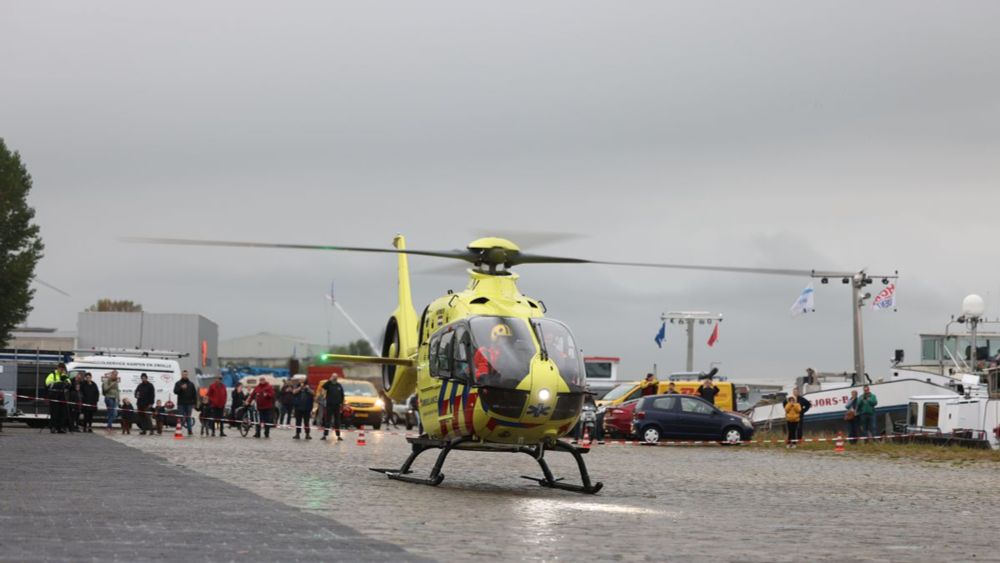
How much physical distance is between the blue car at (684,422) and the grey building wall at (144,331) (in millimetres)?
54774

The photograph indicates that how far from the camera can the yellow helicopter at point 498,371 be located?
19.8 m

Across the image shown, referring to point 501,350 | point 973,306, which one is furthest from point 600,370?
point 501,350

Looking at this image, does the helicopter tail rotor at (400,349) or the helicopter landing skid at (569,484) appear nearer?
the helicopter landing skid at (569,484)

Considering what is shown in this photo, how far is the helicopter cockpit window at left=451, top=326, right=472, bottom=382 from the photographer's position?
20.2m

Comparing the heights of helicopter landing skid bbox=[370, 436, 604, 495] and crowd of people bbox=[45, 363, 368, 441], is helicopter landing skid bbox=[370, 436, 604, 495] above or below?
below

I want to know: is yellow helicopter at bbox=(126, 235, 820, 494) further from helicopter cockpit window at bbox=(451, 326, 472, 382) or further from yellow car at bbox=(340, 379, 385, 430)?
yellow car at bbox=(340, 379, 385, 430)

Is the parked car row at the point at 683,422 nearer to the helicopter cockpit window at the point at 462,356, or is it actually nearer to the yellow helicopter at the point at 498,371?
the yellow helicopter at the point at 498,371

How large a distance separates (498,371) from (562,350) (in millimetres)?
1098

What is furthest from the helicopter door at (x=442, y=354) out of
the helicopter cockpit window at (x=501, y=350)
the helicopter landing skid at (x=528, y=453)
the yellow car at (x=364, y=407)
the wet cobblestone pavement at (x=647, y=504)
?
the yellow car at (x=364, y=407)

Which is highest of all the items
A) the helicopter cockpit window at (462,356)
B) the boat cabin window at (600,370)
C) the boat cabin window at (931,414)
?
the boat cabin window at (600,370)

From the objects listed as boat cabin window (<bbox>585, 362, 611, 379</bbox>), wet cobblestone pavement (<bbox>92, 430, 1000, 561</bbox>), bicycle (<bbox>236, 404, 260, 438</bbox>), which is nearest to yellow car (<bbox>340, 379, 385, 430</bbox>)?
bicycle (<bbox>236, 404, 260, 438</bbox>)

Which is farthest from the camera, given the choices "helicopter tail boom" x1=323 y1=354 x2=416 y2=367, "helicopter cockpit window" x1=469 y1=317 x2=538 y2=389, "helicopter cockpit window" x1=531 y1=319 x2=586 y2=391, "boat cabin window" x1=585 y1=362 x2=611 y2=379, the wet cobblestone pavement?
"boat cabin window" x1=585 y1=362 x2=611 y2=379

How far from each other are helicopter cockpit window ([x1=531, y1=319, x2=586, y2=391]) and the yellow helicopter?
0.5 inches

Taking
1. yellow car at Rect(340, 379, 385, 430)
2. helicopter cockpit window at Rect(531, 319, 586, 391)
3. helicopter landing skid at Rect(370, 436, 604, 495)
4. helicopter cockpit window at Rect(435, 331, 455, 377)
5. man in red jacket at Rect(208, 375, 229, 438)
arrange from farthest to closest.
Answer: yellow car at Rect(340, 379, 385, 430)
man in red jacket at Rect(208, 375, 229, 438)
helicopter cockpit window at Rect(435, 331, 455, 377)
helicopter cockpit window at Rect(531, 319, 586, 391)
helicopter landing skid at Rect(370, 436, 604, 495)
